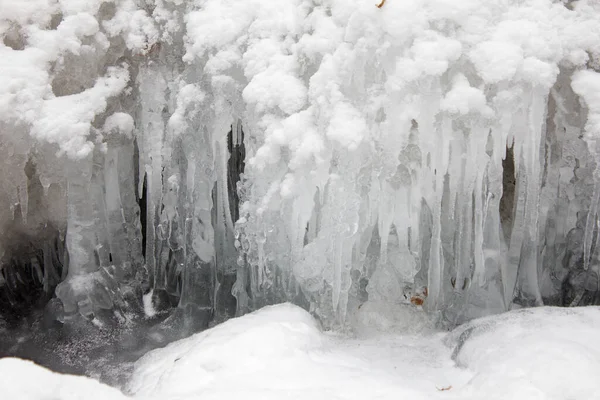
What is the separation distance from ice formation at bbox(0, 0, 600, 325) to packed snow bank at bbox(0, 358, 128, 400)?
1590mm

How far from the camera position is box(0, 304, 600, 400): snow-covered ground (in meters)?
2.21

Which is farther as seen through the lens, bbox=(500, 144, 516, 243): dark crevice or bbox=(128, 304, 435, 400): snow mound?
bbox=(500, 144, 516, 243): dark crevice

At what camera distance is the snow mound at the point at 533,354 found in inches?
88.0

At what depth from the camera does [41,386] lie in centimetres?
192

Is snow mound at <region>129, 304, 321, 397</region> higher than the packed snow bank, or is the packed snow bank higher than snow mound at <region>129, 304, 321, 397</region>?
the packed snow bank

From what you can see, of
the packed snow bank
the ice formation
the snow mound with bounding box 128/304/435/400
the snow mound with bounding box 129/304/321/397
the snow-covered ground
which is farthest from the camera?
the ice formation

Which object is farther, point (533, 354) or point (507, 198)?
point (507, 198)

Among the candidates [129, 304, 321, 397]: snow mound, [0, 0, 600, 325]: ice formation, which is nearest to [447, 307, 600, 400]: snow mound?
[0, 0, 600, 325]: ice formation

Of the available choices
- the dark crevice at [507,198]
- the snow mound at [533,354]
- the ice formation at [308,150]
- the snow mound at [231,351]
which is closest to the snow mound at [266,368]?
the snow mound at [231,351]

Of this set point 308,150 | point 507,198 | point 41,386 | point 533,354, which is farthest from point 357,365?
point 507,198

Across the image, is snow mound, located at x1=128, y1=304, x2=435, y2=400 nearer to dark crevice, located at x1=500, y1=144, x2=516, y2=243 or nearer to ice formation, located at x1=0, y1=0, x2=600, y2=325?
ice formation, located at x1=0, y1=0, x2=600, y2=325

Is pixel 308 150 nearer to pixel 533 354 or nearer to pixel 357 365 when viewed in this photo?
pixel 357 365

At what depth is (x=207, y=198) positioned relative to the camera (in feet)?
12.6

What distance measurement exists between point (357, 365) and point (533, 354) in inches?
32.2
